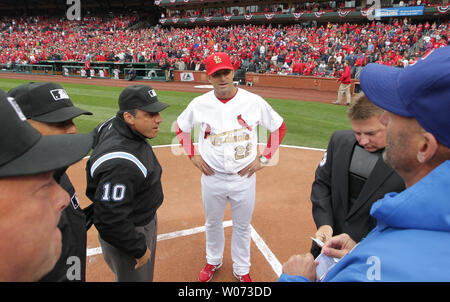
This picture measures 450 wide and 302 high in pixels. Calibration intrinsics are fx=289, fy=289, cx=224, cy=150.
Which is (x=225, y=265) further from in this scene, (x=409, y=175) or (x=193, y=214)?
(x=409, y=175)

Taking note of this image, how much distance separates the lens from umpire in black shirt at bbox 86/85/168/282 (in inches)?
96.9

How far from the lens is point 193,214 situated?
530 centimetres

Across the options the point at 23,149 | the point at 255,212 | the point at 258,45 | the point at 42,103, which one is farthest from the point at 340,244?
the point at 258,45

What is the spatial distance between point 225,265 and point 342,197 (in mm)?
2244

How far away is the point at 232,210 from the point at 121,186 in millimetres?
1593

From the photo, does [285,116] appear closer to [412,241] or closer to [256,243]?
[256,243]

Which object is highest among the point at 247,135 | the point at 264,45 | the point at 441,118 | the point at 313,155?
the point at 264,45

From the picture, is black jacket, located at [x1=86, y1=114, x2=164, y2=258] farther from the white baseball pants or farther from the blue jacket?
the blue jacket

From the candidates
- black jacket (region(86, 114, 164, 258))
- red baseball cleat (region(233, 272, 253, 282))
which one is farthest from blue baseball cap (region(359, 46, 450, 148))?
red baseball cleat (region(233, 272, 253, 282))

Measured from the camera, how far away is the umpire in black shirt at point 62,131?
6.84 ft

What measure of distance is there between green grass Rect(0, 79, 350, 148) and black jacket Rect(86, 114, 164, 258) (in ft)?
20.9

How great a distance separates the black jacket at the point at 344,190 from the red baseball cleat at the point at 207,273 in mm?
1797

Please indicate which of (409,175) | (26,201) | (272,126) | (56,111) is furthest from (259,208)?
(26,201)

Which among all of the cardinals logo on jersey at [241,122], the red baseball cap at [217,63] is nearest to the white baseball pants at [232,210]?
the cardinals logo on jersey at [241,122]
